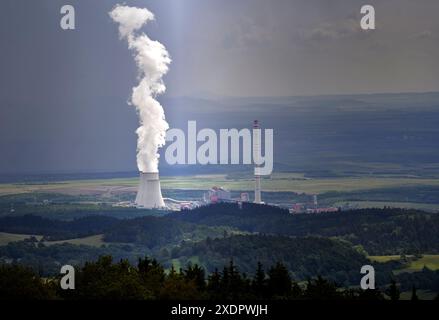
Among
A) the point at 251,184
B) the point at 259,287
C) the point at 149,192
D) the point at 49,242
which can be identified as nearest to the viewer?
the point at 259,287

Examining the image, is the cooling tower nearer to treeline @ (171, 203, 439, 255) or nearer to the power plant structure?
treeline @ (171, 203, 439, 255)

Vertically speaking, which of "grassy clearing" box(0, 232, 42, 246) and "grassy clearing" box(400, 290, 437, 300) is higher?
"grassy clearing" box(0, 232, 42, 246)

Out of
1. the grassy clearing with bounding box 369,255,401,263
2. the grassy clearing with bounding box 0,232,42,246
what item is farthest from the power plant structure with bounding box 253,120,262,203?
the grassy clearing with bounding box 0,232,42,246

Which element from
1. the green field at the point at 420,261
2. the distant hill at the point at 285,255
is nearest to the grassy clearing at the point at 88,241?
the distant hill at the point at 285,255

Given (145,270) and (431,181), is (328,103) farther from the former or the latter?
(145,270)

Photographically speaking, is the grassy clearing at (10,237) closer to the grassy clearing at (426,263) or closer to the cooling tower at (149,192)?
the cooling tower at (149,192)

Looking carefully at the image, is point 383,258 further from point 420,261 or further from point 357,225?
point 357,225

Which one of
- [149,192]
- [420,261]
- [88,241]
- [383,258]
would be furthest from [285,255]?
[88,241]
